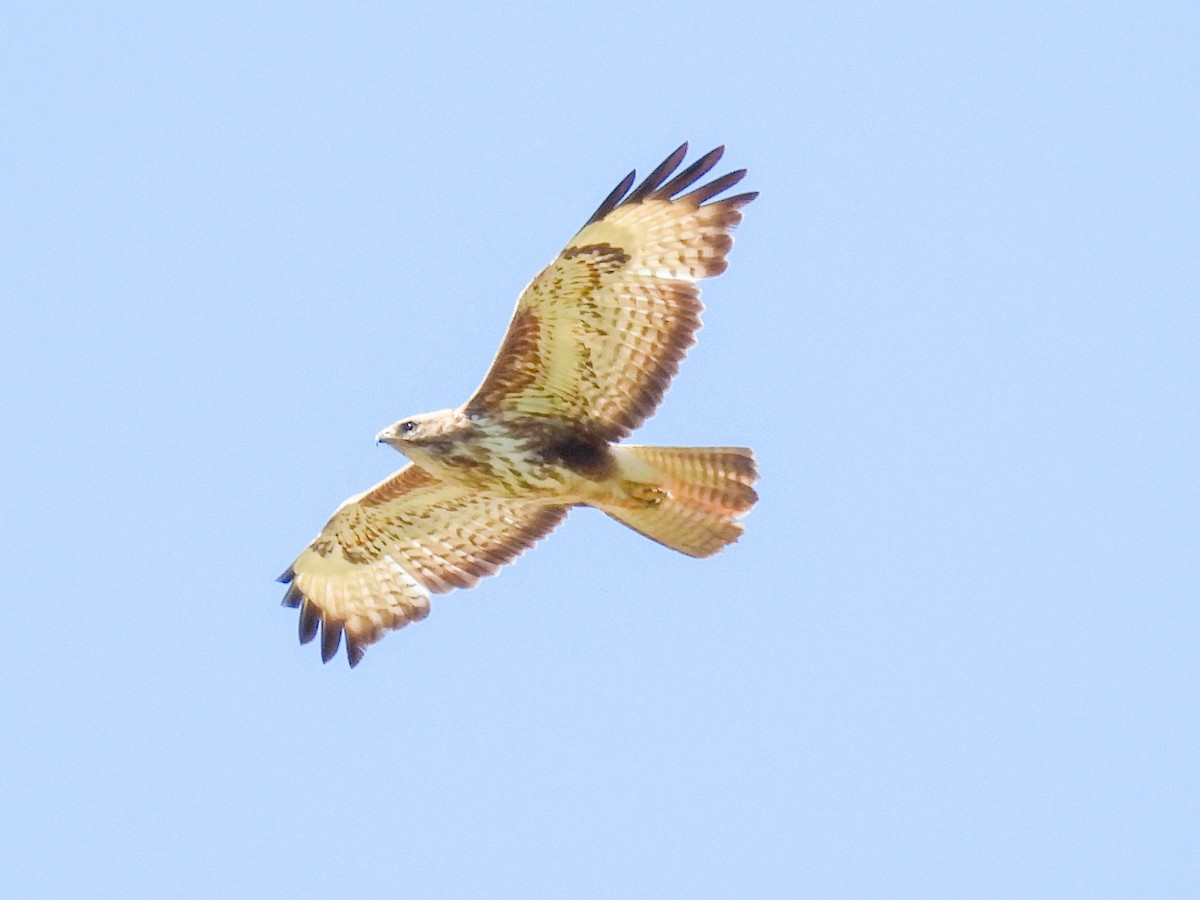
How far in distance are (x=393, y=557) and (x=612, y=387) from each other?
220 cm

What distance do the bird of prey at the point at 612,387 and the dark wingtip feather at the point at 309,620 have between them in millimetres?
1341

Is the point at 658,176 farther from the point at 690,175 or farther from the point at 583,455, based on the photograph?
the point at 583,455

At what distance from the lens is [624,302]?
11648 mm

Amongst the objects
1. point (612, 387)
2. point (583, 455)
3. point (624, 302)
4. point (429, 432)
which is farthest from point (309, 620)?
point (624, 302)

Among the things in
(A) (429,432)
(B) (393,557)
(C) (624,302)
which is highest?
(C) (624,302)

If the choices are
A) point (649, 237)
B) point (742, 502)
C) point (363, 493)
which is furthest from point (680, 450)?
point (363, 493)

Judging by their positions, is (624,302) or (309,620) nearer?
(624,302)

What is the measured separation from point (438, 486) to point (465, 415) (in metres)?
1.10

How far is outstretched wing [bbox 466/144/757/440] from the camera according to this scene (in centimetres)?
1152

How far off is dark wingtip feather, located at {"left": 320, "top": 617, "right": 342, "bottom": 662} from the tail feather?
84.8 inches

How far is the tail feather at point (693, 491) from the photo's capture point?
11.9 m

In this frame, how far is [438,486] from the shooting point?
42.0ft

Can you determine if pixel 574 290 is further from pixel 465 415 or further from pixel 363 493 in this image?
pixel 363 493

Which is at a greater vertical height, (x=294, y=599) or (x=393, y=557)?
(x=393, y=557)
